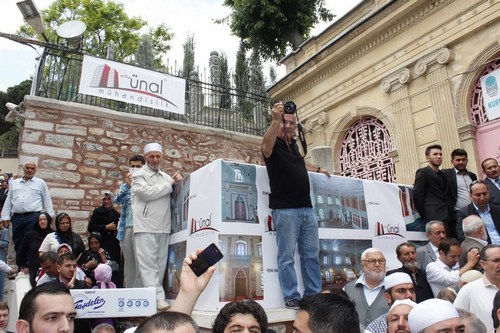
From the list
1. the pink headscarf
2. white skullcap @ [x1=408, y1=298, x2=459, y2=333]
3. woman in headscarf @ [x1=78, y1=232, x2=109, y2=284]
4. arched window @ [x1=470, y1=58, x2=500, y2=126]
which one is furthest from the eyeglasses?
arched window @ [x1=470, y1=58, x2=500, y2=126]

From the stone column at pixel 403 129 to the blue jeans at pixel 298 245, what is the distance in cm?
560

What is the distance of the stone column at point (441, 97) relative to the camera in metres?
8.02

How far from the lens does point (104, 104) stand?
8164 millimetres

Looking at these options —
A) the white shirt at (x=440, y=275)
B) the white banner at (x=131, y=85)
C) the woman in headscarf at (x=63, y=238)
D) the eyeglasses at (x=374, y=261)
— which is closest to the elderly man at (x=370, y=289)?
the eyeglasses at (x=374, y=261)

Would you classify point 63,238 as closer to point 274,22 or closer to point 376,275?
point 376,275

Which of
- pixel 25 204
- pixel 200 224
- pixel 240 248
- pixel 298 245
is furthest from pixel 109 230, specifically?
pixel 298 245

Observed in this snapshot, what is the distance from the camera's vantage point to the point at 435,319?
2.28 meters

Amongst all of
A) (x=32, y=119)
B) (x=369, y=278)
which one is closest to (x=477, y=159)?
(x=369, y=278)

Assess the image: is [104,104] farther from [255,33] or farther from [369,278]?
[255,33]

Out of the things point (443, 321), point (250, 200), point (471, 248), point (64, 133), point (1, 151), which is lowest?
point (443, 321)

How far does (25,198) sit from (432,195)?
605cm

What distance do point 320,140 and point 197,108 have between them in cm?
398

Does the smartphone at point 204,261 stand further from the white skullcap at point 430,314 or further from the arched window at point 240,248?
the arched window at point 240,248

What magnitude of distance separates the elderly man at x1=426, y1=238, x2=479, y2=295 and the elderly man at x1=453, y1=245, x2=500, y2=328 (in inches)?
23.5
